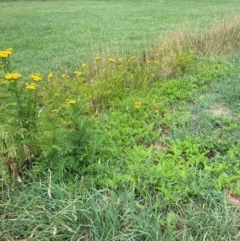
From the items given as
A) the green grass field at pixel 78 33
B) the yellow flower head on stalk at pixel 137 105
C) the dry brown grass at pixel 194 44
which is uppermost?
the dry brown grass at pixel 194 44

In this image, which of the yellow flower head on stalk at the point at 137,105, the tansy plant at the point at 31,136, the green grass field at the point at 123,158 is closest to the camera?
the green grass field at the point at 123,158

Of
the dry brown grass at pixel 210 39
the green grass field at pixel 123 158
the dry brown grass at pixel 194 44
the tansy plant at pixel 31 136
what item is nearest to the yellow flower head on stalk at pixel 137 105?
the green grass field at pixel 123 158

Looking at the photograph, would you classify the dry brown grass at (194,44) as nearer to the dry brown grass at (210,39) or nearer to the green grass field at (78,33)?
the dry brown grass at (210,39)

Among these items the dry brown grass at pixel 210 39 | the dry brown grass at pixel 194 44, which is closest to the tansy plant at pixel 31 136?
the dry brown grass at pixel 194 44

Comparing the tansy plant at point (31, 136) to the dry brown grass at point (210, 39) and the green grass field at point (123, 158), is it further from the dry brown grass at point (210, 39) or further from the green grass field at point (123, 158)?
the dry brown grass at point (210, 39)

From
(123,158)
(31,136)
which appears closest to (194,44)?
(123,158)

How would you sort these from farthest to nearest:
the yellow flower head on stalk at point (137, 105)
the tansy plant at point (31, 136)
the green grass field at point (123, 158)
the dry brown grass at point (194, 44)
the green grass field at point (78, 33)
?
the green grass field at point (78, 33), the dry brown grass at point (194, 44), the yellow flower head on stalk at point (137, 105), the tansy plant at point (31, 136), the green grass field at point (123, 158)

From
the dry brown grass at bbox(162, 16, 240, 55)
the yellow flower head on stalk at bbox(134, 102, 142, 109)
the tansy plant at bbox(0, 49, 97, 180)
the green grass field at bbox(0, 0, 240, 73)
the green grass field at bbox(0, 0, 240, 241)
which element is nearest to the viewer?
the green grass field at bbox(0, 0, 240, 241)

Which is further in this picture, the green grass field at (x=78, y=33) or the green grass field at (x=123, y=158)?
the green grass field at (x=78, y=33)

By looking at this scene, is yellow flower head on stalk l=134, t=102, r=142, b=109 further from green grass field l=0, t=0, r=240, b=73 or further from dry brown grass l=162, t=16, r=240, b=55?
dry brown grass l=162, t=16, r=240, b=55

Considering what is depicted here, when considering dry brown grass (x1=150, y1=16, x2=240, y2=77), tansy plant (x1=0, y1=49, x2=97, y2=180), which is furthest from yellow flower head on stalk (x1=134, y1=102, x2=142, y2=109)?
dry brown grass (x1=150, y1=16, x2=240, y2=77)

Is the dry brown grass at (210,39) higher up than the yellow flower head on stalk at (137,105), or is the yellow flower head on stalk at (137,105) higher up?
the dry brown grass at (210,39)

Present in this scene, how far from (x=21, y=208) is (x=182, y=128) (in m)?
1.54

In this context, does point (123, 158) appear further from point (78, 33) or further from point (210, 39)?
point (78, 33)
